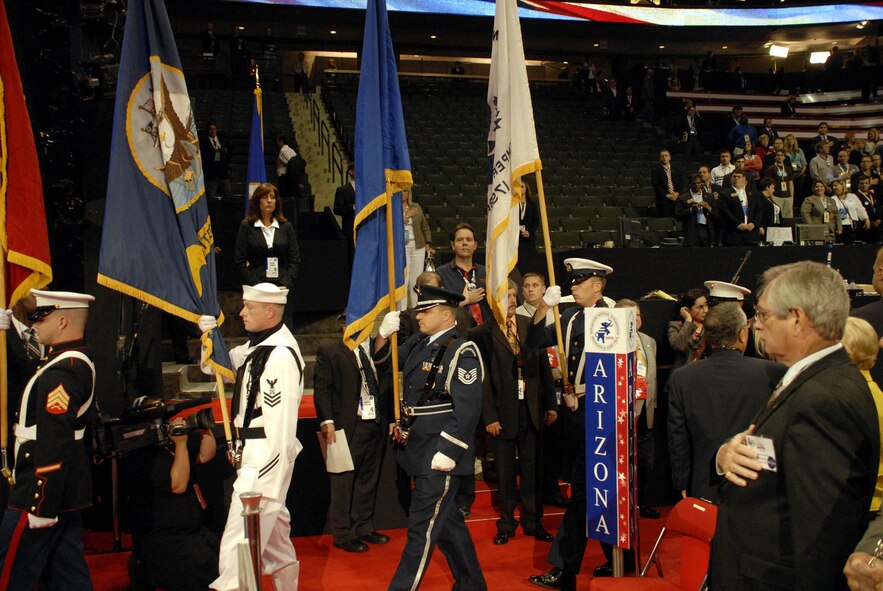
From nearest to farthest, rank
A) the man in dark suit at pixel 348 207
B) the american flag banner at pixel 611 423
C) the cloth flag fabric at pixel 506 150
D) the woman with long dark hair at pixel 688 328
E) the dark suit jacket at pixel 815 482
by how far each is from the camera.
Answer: the dark suit jacket at pixel 815 482, the american flag banner at pixel 611 423, the cloth flag fabric at pixel 506 150, the woman with long dark hair at pixel 688 328, the man in dark suit at pixel 348 207

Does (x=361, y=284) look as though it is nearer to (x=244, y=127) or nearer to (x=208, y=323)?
(x=208, y=323)

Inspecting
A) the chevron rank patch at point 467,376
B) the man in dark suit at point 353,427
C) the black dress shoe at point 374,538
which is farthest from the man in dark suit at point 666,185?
the chevron rank patch at point 467,376

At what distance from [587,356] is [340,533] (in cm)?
268

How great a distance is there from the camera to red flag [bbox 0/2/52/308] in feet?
15.6

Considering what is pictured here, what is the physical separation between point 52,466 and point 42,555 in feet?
1.63

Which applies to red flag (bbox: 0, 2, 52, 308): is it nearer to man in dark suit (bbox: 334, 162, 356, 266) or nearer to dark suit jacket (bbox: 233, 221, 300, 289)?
dark suit jacket (bbox: 233, 221, 300, 289)

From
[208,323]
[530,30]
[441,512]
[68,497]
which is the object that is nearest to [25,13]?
[208,323]

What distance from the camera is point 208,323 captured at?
4871 millimetres

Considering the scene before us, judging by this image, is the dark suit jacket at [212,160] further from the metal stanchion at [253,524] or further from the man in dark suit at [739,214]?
the metal stanchion at [253,524]

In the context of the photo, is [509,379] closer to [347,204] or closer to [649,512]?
[649,512]

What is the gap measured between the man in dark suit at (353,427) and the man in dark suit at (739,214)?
7.02m

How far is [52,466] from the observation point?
13.4 ft

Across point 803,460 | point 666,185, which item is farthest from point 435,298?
point 666,185

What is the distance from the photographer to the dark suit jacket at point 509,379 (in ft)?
20.2
